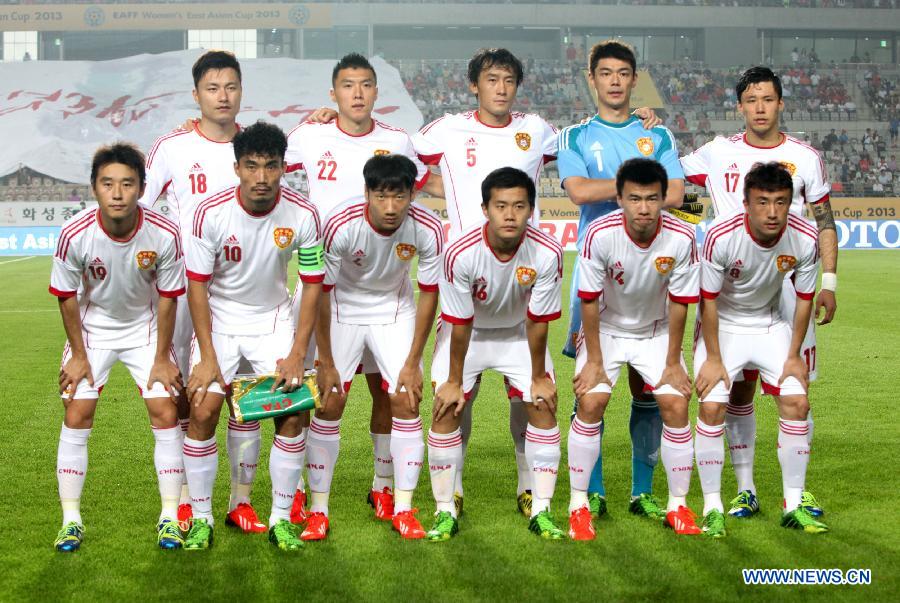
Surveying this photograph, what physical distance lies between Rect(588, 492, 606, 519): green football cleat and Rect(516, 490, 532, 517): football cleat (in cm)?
31

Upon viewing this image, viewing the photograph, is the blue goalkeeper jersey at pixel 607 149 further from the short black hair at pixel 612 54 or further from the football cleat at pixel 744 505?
the football cleat at pixel 744 505

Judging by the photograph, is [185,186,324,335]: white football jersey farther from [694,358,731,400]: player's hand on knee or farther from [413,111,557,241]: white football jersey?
[694,358,731,400]: player's hand on knee

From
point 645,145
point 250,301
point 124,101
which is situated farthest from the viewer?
point 124,101

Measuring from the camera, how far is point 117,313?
16.2ft

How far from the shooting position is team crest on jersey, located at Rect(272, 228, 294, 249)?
4.85 meters

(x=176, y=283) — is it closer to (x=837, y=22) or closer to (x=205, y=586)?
(x=205, y=586)

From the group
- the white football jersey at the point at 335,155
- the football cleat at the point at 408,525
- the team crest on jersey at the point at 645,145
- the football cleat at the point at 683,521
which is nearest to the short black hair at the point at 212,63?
the white football jersey at the point at 335,155

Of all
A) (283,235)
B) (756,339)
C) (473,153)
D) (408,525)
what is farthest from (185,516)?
(756,339)

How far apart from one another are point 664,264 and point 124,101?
36.6m

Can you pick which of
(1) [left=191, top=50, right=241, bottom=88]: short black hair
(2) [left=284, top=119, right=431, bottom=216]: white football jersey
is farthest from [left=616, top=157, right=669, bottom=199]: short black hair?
(1) [left=191, top=50, right=241, bottom=88]: short black hair

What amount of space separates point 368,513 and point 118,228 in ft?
6.22

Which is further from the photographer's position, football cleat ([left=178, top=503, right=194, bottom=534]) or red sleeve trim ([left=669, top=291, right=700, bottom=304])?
football cleat ([left=178, top=503, right=194, bottom=534])

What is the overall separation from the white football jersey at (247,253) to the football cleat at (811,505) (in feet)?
8.61

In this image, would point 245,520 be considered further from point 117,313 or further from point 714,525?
point 714,525
